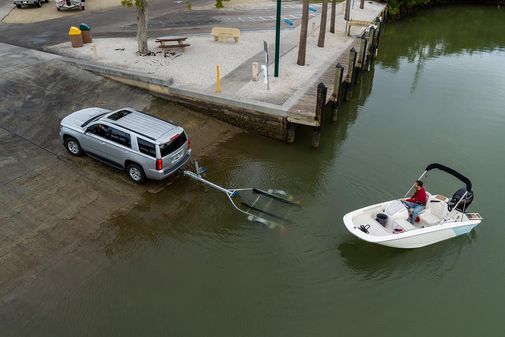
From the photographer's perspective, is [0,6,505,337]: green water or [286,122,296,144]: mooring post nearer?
[0,6,505,337]: green water

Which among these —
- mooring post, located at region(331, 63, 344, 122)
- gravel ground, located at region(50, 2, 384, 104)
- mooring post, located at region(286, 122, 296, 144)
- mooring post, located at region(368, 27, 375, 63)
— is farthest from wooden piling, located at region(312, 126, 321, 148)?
mooring post, located at region(368, 27, 375, 63)

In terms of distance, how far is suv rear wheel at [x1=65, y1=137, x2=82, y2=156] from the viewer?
13.1m

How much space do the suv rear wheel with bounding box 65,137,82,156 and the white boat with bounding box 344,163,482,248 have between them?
9410 millimetres

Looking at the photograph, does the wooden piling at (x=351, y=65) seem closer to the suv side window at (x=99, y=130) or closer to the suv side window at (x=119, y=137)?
the suv side window at (x=119, y=137)

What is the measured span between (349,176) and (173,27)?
20.1 meters

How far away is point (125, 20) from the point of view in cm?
2931

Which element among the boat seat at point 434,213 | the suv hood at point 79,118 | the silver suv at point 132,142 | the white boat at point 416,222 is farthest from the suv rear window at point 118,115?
the boat seat at point 434,213

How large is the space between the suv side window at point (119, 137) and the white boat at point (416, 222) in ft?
23.4

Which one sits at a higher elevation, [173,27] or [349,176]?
[173,27]

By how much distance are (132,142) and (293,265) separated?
245 inches

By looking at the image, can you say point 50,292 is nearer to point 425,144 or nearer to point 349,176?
point 349,176

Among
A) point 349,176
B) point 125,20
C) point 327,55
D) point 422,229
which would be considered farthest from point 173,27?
point 422,229

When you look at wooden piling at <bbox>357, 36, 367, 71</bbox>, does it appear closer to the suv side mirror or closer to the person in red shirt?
the person in red shirt

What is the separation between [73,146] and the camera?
13266 mm
